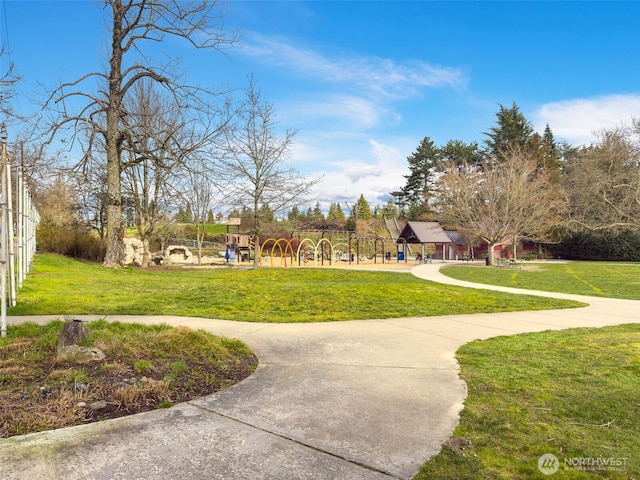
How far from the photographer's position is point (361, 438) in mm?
2918

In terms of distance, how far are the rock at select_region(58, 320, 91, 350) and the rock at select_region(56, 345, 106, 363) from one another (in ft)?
0.41

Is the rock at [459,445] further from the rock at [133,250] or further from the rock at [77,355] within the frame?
the rock at [133,250]

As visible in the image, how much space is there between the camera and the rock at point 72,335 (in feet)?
15.0

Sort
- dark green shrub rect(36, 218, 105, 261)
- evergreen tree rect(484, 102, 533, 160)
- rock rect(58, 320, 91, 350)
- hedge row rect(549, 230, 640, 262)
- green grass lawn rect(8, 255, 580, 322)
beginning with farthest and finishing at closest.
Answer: evergreen tree rect(484, 102, 533, 160) < hedge row rect(549, 230, 640, 262) < dark green shrub rect(36, 218, 105, 261) < green grass lawn rect(8, 255, 580, 322) < rock rect(58, 320, 91, 350)

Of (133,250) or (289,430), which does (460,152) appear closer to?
(133,250)

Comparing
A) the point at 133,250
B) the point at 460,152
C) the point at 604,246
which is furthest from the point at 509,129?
the point at 133,250

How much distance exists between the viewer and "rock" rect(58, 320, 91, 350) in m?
4.58

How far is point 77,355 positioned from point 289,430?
8.53 feet

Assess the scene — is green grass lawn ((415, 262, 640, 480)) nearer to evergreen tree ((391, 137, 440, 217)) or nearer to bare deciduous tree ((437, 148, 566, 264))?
bare deciduous tree ((437, 148, 566, 264))

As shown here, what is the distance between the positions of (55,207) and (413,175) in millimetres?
46102

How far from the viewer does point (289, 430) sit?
3.03 meters

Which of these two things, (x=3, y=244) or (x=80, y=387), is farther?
(x=3, y=244)

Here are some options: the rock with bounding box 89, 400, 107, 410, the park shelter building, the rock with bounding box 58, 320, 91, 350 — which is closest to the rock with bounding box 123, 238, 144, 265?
the park shelter building

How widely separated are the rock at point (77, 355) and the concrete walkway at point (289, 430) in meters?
1.48
